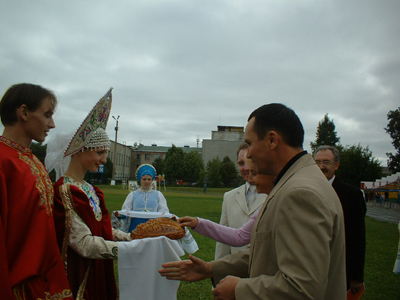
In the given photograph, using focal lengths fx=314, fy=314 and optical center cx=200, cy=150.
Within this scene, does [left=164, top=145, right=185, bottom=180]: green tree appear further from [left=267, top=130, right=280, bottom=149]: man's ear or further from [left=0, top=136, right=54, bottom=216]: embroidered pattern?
[left=267, top=130, right=280, bottom=149]: man's ear

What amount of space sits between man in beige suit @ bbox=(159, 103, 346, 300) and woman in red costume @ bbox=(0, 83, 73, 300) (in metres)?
1.08

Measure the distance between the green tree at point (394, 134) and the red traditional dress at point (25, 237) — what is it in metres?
55.2

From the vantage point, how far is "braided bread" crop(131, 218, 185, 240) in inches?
107

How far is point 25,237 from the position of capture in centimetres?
190

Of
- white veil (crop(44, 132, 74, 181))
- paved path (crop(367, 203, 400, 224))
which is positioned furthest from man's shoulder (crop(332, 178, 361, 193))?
paved path (crop(367, 203, 400, 224))

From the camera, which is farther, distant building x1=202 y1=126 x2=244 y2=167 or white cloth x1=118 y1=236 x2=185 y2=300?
distant building x1=202 y1=126 x2=244 y2=167

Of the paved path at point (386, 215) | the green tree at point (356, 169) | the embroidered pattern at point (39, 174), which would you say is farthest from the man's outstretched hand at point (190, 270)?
the green tree at point (356, 169)

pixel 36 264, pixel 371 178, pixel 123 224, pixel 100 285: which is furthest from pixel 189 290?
pixel 371 178

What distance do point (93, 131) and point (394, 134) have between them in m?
56.1

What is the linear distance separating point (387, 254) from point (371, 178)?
4589cm

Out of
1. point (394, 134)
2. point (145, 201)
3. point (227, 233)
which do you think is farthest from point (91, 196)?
point (394, 134)

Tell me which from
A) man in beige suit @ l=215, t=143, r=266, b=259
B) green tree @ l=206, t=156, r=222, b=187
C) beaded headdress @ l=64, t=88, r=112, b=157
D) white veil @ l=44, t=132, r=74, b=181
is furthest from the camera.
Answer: green tree @ l=206, t=156, r=222, b=187

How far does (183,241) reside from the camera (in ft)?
14.0

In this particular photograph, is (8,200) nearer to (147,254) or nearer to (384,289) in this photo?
(147,254)
